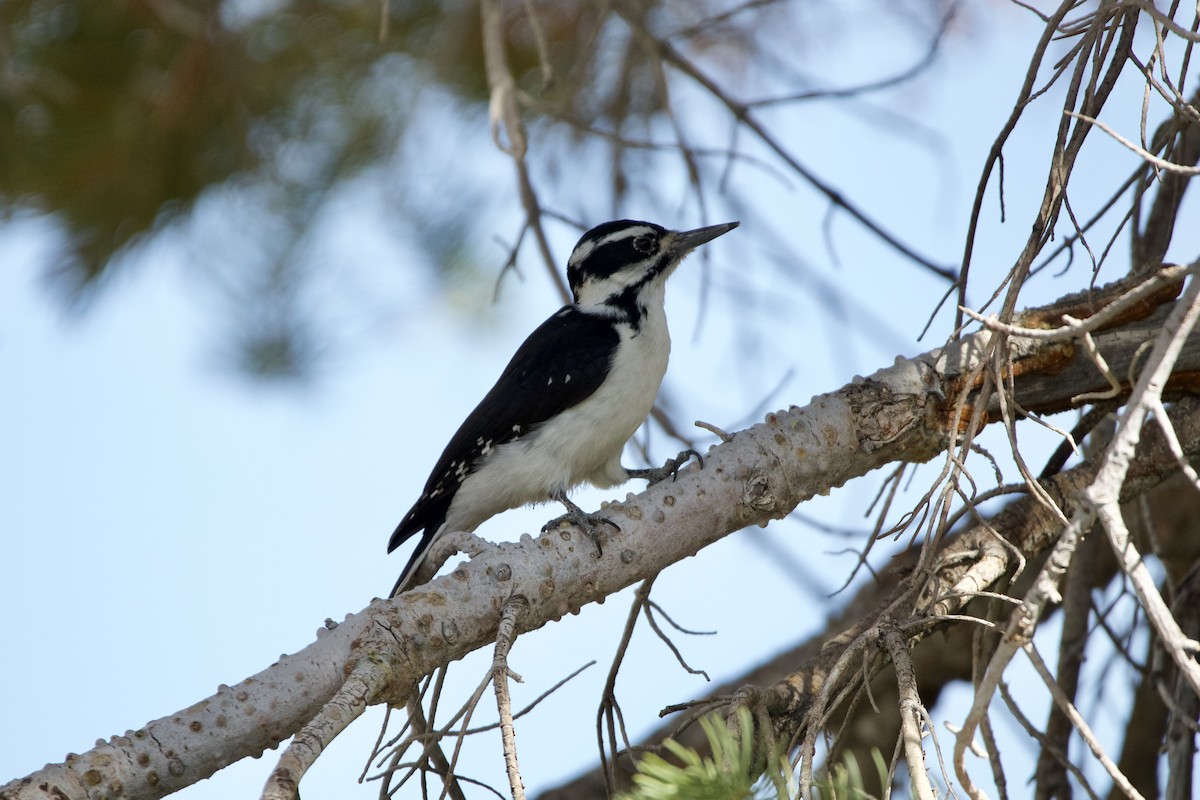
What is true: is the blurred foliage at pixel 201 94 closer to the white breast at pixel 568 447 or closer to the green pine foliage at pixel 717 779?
the white breast at pixel 568 447

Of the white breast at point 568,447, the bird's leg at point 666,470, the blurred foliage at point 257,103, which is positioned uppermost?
the blurred foliage at point 257,103

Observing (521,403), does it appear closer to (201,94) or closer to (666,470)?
(666,470)

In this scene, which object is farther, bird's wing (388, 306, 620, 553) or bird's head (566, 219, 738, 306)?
bird's head (566, 219, 738, 306)

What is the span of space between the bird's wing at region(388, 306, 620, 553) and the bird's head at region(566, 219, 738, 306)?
32 cm

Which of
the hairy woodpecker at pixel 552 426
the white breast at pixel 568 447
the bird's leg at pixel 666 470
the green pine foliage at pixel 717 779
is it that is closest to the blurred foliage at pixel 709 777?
the green pine foliage at pixel 717 779

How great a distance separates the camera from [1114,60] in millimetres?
2172

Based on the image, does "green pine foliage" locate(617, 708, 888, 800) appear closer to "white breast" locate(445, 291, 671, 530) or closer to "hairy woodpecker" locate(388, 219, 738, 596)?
"hairy woodpecker" locate(388, 219, 738, 596)

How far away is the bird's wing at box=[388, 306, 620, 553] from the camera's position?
3801 mm

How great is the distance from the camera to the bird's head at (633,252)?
14.0 feet

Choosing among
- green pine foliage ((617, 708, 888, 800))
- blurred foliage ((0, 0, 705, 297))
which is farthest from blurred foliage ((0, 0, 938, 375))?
green pine foliage ((617, 708, 888, 800))

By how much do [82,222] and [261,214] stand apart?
0.65 metres

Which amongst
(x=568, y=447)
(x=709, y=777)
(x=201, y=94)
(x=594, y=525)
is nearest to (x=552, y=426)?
(x=568, y=447)

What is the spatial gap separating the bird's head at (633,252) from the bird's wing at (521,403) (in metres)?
0.32

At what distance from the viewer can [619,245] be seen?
4301mm
